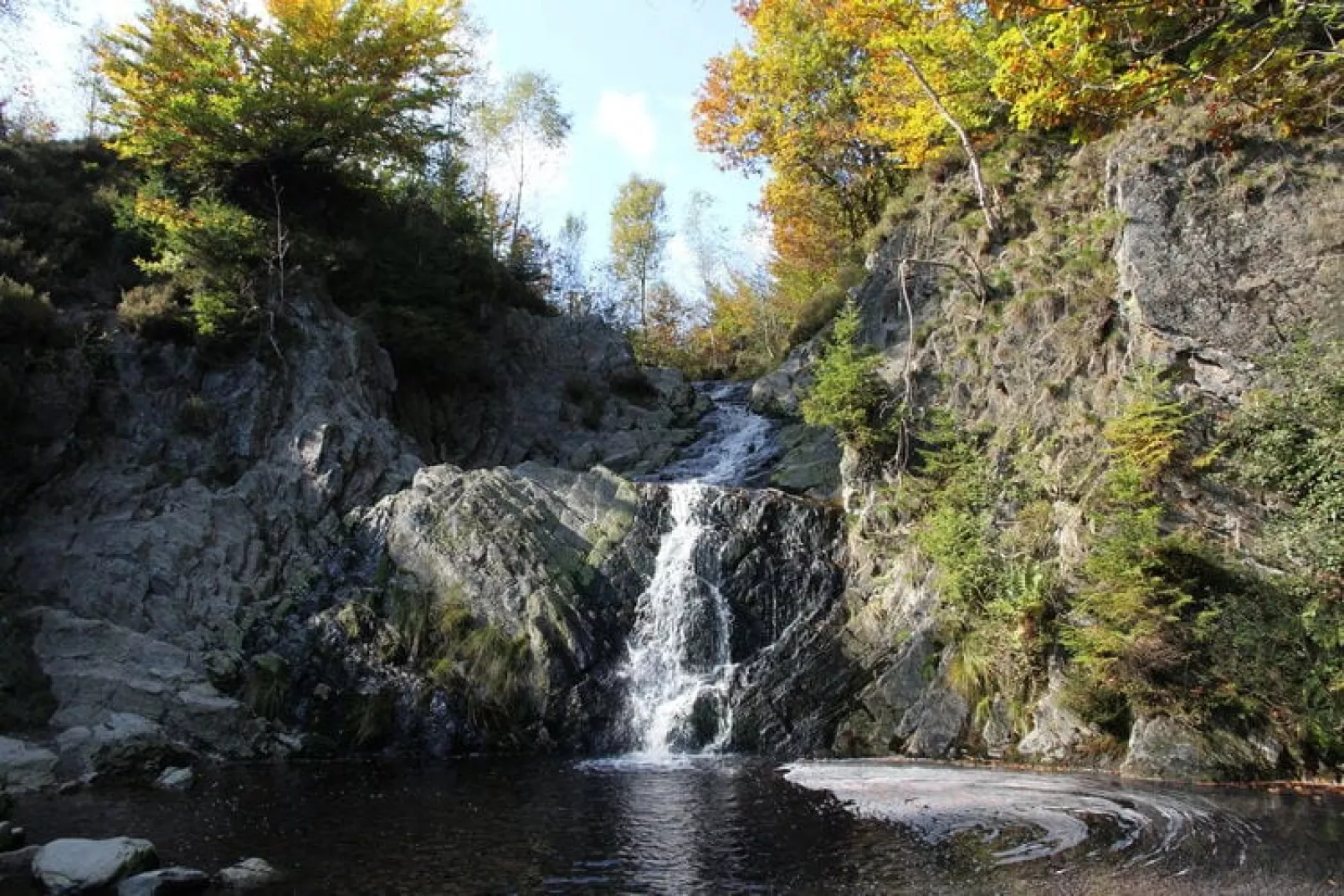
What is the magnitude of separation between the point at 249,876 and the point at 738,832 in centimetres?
487

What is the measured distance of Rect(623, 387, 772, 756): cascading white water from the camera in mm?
15250

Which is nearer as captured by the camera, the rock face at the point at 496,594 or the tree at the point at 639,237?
the rock face at the point at 496,594

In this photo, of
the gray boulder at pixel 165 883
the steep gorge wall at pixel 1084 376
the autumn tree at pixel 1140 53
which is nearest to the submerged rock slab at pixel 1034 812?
the steep gorge wall at pixel 1084 376

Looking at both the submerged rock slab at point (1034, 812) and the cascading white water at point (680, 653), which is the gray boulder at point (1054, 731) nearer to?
the submerged rock slab at point (1034, 812)

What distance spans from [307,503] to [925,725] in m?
13.7

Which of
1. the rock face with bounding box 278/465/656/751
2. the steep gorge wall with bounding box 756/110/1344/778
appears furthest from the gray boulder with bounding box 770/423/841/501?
the rock face with bounding box 278/465/656/751

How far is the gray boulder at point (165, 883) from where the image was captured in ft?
23.6

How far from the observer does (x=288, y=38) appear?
2184 centimetres

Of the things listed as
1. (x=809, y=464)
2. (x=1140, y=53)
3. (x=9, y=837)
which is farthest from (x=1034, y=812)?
(x=809, y=464)

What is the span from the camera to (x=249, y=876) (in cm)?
763

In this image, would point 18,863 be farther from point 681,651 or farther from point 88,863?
point 681,651

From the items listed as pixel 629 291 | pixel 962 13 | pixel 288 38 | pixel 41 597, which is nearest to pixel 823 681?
pixel 41 597

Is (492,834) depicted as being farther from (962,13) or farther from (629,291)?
(629,291)

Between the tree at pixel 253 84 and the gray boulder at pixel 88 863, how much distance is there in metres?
17.9
